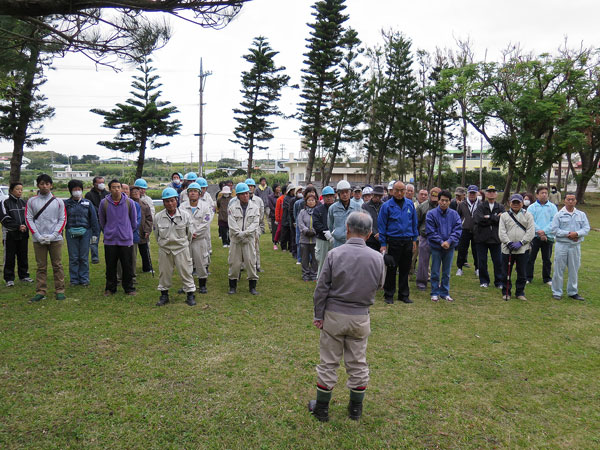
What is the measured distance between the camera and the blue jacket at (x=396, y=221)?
624 cm

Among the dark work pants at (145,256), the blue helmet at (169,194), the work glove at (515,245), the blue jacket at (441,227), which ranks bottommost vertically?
the dark work pants at (145,256)

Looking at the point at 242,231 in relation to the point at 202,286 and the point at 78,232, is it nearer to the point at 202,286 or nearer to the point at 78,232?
the point at 202,286

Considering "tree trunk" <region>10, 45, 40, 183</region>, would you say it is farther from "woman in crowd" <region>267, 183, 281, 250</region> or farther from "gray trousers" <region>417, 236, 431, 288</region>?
"gray trousers" <region>417, 236, 431, 288</region>

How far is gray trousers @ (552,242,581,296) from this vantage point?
6.51 m

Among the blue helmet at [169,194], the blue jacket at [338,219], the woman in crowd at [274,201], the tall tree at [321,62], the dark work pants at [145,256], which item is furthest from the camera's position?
the tall tree at [321,62]

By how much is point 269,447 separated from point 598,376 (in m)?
3.41

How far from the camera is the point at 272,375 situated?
3.84 m

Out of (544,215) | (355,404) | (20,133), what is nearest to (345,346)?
(355,404)

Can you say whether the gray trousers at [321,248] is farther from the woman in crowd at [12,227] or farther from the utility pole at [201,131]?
the utility pole at [201,131]

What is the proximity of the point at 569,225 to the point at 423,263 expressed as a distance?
2.43 m

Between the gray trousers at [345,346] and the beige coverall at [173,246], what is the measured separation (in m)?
3.27

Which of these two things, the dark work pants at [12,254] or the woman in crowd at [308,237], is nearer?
the dark work pants at [12,254]

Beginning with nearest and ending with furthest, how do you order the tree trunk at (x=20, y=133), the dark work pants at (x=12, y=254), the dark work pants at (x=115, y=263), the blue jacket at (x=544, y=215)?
1. the dark work pants at (x=115, y=263)
2. the dark work pants at (x=12, y=254)
3. the blue jacket at (x=544, y=215)
4. the tree trunk at (x=20, y=133)

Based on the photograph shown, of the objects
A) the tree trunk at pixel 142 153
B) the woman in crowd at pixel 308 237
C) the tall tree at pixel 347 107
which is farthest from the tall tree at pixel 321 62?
the woman in crowd at pixel 308 237
